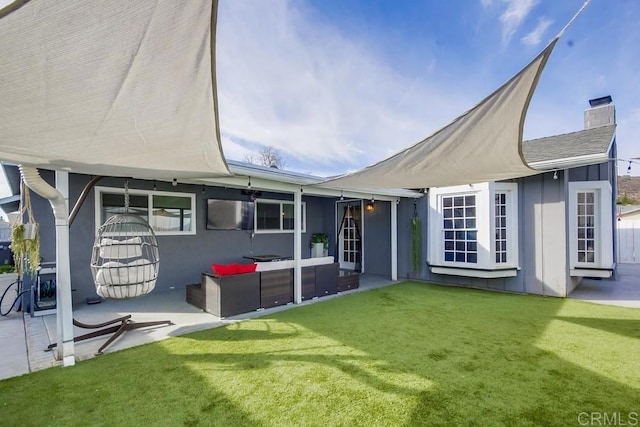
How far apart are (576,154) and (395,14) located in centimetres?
455

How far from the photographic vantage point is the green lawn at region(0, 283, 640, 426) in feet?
7.59

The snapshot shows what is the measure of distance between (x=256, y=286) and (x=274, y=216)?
407 centimetres

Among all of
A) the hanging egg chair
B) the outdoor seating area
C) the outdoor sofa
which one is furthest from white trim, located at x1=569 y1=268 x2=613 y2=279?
the hanging egg chair

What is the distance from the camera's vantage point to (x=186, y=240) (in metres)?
6.96

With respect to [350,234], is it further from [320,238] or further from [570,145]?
[570,145]

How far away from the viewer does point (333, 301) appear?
5.77 metres

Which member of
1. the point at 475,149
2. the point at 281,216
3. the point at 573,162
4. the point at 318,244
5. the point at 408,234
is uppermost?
the point at 573,162

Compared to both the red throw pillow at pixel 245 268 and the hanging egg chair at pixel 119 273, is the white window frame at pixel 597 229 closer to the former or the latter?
the red throw pillow at pixel 245 268

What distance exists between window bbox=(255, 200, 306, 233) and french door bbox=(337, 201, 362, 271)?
125cm

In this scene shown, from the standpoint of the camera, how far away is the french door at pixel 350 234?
9273 mm

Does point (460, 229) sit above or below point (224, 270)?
above

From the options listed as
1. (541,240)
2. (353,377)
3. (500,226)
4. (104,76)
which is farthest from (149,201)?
(541,240)

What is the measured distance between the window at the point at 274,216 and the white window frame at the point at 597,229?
677 cm

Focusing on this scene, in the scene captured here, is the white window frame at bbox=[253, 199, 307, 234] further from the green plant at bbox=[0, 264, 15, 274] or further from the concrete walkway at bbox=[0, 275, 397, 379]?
the green plant at bbox=[0, 264, 15, 274]
